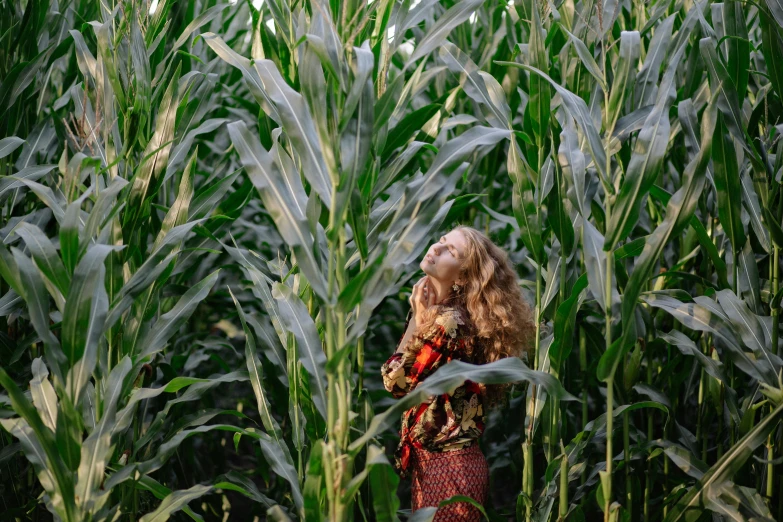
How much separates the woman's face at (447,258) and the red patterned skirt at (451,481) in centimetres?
48

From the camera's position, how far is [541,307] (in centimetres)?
218

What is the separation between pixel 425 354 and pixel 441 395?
0.45ft

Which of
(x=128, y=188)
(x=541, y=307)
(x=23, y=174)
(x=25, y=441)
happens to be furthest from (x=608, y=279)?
(x=23, y=174)

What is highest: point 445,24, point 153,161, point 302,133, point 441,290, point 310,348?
point 445,24

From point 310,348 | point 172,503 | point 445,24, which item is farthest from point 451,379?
point 445,24

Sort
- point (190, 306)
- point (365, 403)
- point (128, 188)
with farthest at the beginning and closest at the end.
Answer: point (365, 403), point (190, 306), point (128, 188)

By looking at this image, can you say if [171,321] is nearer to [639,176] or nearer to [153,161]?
[153,161]

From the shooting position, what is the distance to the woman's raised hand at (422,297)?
7.05 ft

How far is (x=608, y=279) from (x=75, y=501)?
1.31m

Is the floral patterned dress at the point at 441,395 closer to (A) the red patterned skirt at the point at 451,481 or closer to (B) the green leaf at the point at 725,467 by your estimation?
(A) the red patterned skirt at the point at 451,481

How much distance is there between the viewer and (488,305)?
2143 mm

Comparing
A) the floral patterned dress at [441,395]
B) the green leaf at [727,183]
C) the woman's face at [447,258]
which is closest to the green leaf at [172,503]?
the floral patterned dress at [441,395]

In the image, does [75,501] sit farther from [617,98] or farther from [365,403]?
[617,98]

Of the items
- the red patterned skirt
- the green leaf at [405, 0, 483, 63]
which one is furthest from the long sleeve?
the green leaf at [405, 0, 483, 63]
